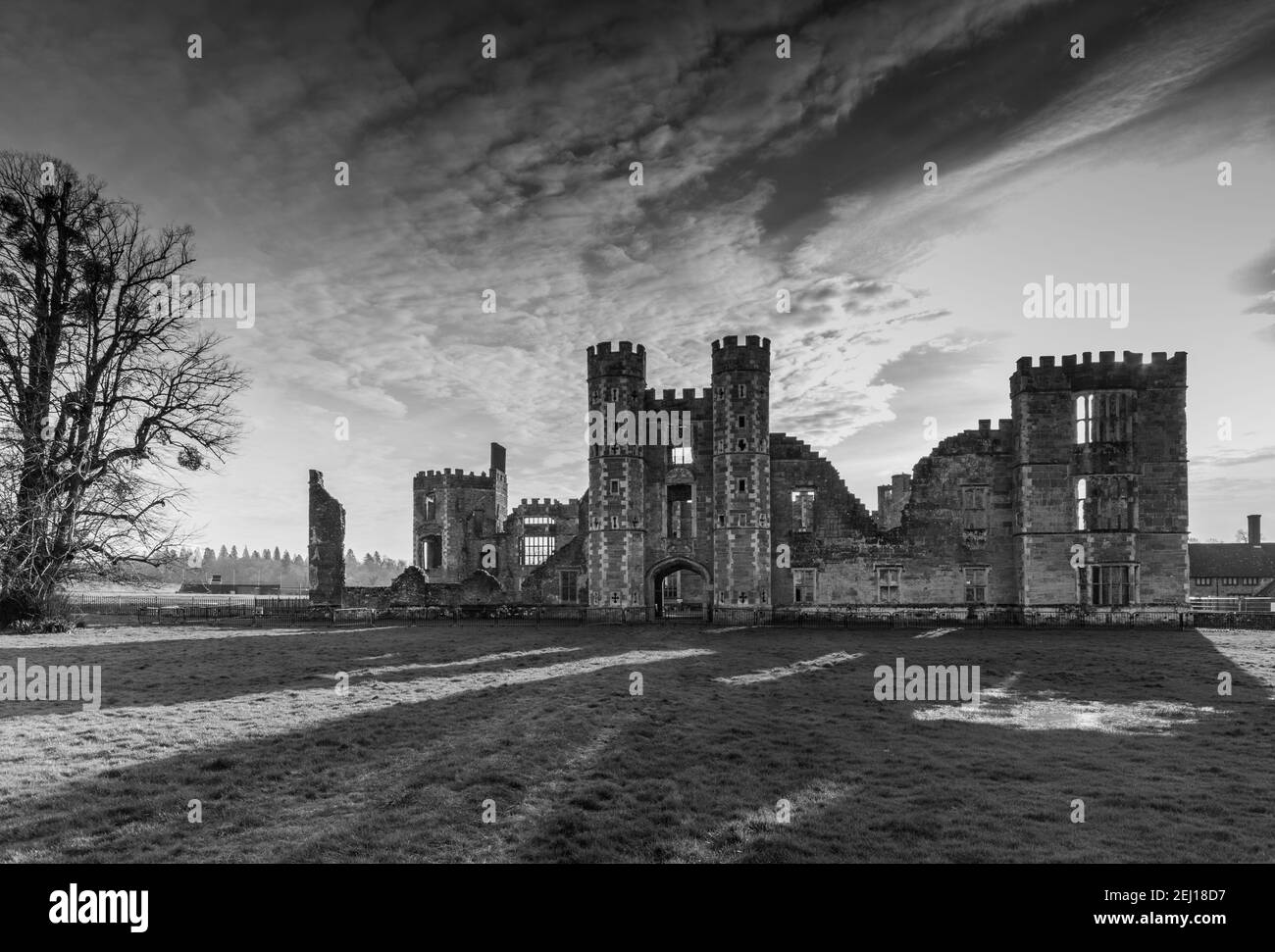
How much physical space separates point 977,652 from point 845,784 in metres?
16.0

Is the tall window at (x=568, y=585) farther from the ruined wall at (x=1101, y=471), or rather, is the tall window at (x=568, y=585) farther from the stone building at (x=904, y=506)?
the ruined wall at (x=1101, y=471)

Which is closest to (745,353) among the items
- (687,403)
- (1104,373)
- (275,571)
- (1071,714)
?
(687,403)

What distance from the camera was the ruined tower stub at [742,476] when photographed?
3416cm

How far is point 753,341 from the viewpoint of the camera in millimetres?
34438

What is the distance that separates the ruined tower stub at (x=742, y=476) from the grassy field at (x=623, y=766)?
15510 mm

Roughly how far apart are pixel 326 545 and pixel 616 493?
61.1 feet

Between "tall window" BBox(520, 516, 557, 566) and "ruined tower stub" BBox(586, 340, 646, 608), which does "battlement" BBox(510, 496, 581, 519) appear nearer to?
"tall window" BBox(520, 516, 557, 566)

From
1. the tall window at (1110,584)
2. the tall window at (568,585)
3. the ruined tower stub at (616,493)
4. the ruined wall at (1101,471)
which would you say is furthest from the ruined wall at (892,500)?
the tall window at (568,585)

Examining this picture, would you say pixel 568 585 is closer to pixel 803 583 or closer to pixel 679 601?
pixel 679 601

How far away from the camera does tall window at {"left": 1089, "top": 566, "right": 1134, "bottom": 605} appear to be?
32.7 m
